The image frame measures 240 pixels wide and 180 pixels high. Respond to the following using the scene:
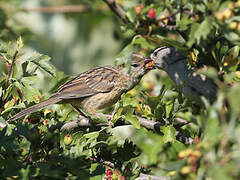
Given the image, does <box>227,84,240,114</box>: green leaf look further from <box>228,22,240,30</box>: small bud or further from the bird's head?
the bird's head

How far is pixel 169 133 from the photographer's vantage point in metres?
2.79

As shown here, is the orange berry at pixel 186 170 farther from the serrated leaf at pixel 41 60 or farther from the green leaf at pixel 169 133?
A: the serrated leaf at pixel 41 60

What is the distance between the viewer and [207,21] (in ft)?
7.73

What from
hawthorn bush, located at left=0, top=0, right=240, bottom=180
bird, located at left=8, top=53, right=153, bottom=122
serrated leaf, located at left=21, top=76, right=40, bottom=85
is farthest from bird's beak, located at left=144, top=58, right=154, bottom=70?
serrated leaf, located at left=21, top=76, right=40, bottom=85

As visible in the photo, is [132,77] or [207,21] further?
[132,77]

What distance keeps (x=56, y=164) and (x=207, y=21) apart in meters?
1.30

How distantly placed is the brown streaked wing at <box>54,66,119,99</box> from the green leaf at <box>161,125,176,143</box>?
160 centimetres

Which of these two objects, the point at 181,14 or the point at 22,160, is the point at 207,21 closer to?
the point at 181,14

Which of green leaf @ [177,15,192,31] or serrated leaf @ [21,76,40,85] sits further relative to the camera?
serrated leaf @ [21,76,40,85]

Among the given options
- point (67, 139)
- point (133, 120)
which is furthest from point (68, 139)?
point (133, 120)

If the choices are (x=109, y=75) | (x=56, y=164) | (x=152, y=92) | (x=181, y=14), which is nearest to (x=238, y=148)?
(x=181, y=14)

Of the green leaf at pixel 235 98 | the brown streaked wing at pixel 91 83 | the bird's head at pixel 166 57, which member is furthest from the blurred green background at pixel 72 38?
the green leaf at pixel 235 98

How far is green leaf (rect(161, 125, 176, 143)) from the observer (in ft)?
8.96

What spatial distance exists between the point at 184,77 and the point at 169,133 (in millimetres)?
457
